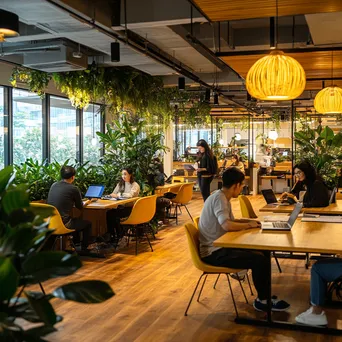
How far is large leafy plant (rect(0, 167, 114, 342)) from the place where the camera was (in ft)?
5.04

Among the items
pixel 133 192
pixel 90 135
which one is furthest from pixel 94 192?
pixel 90 135

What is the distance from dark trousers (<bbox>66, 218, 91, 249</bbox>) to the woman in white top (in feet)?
3.22

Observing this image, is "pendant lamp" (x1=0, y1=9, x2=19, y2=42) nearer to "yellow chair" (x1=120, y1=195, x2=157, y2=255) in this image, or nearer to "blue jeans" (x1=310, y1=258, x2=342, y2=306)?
"yellow chair" (x1=120, y1=195, x2=157, y2=255)

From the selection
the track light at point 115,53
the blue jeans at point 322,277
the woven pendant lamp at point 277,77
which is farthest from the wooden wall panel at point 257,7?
the blue jeans at point 322,277

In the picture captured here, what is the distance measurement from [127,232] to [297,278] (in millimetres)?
3623

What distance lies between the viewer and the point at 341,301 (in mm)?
5215

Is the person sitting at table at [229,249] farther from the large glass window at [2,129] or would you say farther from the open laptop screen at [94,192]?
the large glass window at [2,129]

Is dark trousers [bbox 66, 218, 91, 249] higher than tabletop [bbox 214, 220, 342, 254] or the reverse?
the reverse

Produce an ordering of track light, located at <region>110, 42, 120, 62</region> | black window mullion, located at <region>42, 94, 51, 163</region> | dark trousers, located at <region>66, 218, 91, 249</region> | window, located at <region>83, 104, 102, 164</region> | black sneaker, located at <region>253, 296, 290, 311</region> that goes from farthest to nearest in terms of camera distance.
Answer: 1. window, located at <region>83, 104, 102, 164</region>
2. black window mullion, located at <region>42, 94, 51, 163</region>
3. dark trousers, located at <region>66, 218, 91, 249</region>
4. track light, located at <region>110, 42, 120, 62</region>
5. black sneaker, located at <region>253, 296, 290, 311</region>

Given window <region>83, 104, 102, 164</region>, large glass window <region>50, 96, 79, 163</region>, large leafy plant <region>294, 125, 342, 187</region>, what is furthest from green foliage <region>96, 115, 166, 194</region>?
window <region>83, 104, 102, 164</region>

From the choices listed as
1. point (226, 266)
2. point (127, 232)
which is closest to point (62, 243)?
point (127, 232)

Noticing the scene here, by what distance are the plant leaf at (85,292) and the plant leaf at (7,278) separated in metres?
0.14

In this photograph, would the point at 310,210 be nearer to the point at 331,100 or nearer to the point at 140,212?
the point at 331,100

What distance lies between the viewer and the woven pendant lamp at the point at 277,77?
472 centimetres
